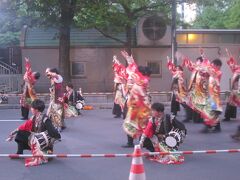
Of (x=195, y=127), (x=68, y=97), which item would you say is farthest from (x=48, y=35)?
(x=195, y=127)

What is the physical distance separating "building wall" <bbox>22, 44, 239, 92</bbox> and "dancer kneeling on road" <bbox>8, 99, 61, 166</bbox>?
1354 centimetres

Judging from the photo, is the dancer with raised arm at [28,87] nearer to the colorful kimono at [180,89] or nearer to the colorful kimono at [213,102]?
the colorful kimono at [180,89]

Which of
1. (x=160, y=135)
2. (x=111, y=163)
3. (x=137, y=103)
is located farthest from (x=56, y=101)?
(x=160, y=135)

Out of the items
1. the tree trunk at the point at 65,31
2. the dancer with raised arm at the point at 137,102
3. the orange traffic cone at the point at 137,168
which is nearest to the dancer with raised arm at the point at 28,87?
the dancer with raised arm at the point at 137,102

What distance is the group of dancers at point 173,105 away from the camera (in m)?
7.59

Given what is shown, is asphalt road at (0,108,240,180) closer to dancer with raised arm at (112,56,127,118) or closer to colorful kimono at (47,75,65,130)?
colorful kimono at (47,75,65,130)

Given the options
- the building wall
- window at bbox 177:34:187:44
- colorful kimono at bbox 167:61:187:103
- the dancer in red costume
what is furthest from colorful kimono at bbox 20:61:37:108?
window at bbox 177:34:187:44

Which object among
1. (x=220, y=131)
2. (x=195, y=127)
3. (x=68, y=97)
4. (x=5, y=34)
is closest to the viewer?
(x=220, y=131)

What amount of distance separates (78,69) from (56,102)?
1090cm

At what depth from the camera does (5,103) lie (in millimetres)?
17516

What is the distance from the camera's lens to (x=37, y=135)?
7.57 meters

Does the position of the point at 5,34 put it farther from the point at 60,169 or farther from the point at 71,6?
the point at 60,169

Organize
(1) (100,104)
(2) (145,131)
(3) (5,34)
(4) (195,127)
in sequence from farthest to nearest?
(3) (5,34) → (1) (100,104) → (4) (195,127) → (2) (145,131)

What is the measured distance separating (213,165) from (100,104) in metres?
9.67
